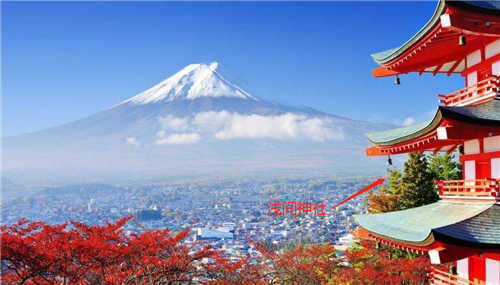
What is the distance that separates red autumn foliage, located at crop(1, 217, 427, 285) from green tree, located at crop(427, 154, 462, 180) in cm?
709

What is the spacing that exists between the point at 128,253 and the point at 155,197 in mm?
48257

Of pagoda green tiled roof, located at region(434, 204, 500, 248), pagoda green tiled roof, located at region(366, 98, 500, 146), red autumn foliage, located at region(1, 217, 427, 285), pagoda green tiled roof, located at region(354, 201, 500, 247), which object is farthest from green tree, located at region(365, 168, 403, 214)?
pagoda green tiled roof, located at region(434, 204, 500, 248)

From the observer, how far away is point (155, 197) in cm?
5747

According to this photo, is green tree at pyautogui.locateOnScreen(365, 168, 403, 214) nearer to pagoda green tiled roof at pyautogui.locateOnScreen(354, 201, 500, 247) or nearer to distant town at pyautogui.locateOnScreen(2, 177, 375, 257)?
distant town at pyautogui.locateOnScreen(2, 177, 375, 257)

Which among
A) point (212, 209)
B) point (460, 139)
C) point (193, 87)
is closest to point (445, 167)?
point (460, 139)

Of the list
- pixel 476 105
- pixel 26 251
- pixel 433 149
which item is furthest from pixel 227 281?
pixel 476 105

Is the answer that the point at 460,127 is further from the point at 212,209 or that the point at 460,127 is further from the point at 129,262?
the point at 212,209

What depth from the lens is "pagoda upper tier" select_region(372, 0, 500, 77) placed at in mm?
5797

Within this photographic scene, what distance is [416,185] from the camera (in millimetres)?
18625

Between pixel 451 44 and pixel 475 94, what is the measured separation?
2.63 feet

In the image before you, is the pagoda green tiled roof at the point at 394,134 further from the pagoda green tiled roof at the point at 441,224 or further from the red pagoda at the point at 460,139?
the pagoda green tiled roof at the point at 441,224

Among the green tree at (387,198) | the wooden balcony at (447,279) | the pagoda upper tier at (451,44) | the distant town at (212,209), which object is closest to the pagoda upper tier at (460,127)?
the pagoda upper tier at (451,44)

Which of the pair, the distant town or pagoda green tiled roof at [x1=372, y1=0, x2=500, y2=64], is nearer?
pagoda green tiled roof at [x1=372, y1=0, x2=500, y2=64]

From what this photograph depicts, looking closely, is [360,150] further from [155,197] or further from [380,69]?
[380,69]
